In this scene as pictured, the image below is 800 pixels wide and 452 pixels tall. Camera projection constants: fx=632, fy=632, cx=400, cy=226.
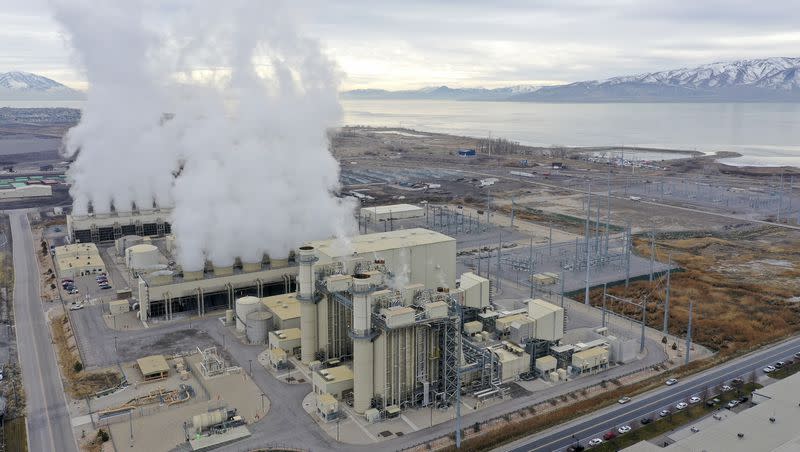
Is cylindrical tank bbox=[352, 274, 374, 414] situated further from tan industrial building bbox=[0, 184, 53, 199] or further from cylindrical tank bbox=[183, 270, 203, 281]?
tan industrial building bbox=[0, 184, 53, 199]

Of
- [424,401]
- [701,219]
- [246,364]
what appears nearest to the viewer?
[424,401]

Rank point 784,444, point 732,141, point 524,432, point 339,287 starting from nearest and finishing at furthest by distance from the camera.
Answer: point 784,444
point 524,432
point 339,287
point 732,141

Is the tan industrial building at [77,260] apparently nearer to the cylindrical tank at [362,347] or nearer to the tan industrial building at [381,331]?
the tan industrial building at [381,331]

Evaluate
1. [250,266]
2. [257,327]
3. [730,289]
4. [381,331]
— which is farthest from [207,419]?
A: [730,289]

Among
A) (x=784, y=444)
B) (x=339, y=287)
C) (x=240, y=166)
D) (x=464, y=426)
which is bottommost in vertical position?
(x=464, y=426)

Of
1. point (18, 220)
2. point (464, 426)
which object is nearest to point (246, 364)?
point (464, 426)

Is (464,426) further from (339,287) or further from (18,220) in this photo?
(18,220)
